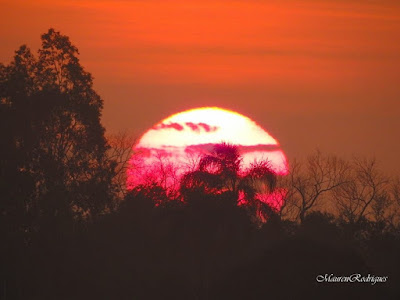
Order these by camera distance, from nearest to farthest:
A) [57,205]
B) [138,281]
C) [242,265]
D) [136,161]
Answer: [242,265]
[138,281]
[57,205]
[136,161]

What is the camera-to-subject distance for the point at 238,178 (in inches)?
2815

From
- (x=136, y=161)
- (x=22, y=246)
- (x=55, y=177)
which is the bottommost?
(x=22, y=246)

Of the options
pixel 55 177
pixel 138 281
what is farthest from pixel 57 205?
pixel 138 281

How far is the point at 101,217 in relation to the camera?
69.7 m

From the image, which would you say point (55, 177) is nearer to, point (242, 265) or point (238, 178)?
point (238, 178)

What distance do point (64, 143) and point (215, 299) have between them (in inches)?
752

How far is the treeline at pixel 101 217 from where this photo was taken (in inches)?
2509

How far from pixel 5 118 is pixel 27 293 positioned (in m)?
11.0

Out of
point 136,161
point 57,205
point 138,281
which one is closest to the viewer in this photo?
point 138,281

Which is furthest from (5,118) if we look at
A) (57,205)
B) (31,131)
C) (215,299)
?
(215,299)

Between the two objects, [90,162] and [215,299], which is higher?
[90,162]

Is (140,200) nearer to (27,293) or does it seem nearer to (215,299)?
(27,293)

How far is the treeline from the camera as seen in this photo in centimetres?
6372

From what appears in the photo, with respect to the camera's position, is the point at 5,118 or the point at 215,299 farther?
the point at 5,118
